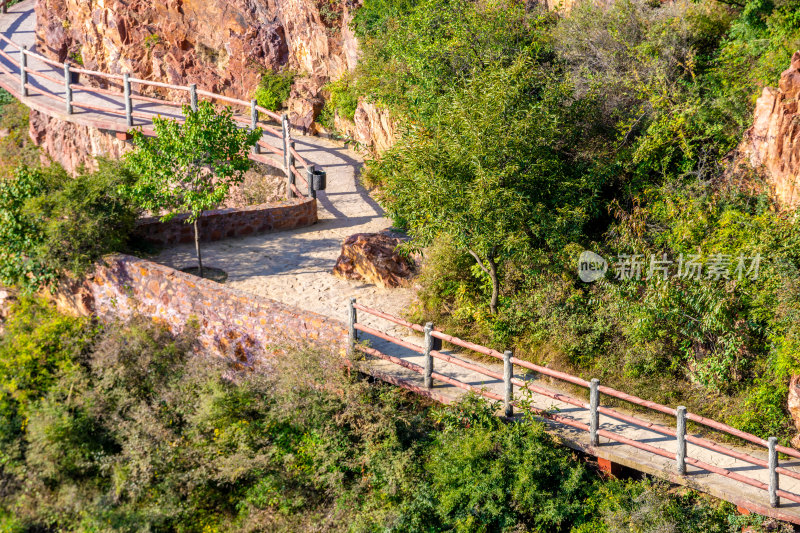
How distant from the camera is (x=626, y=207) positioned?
41.8ft

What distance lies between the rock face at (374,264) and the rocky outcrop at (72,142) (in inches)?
362

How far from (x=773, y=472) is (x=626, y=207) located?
532cm

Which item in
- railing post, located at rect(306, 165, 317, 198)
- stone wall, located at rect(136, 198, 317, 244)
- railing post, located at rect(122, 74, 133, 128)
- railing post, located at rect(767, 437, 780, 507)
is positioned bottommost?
railing post, located at rect(767, 437, 780, 507)

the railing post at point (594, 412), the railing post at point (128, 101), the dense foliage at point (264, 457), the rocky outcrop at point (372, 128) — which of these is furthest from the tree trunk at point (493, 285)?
the railing post at point (128, 101)

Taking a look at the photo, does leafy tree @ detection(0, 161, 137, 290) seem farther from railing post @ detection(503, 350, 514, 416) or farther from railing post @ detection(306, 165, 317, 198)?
railing post @ detection(503, 350, 514, 416)

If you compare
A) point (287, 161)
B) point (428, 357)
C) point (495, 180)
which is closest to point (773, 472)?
point (428, 357)

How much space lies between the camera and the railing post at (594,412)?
9.55 metres

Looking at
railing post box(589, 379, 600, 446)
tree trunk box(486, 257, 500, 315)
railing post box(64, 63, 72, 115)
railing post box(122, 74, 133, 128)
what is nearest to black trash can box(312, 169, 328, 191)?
tree trunk box(486, 257, 500, 315)

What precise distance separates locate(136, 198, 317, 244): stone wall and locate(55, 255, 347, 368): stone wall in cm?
164

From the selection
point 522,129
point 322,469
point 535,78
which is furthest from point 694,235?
point 322,469

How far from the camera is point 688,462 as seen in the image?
9.16m

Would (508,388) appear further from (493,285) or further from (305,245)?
(305,245)

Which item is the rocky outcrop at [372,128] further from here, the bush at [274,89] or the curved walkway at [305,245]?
the bush at [274,89]

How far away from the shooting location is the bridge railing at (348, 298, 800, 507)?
8648 mm
